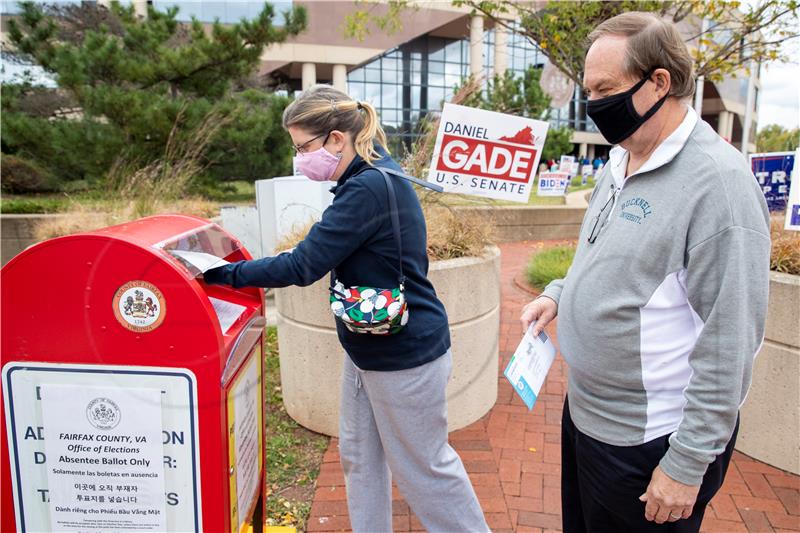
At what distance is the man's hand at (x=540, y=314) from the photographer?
1923 mm

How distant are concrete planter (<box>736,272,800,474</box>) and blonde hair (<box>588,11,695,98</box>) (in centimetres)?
210

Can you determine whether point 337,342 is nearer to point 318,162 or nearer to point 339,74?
point 318,162

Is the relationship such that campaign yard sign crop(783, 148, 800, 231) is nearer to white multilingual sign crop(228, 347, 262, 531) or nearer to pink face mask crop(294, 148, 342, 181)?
pink face mask crop(294, 148, 342, 181)

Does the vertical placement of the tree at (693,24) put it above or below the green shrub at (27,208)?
above

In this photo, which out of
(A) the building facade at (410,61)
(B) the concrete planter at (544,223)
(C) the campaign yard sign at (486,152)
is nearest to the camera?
(C) the campaign yard sign at (486,152)

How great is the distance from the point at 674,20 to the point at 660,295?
629 cm

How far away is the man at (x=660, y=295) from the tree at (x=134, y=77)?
10770 mm

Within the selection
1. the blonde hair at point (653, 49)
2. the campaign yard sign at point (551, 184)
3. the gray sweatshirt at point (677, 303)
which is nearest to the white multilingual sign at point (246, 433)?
the gray sweatshirt at point (677, 303)

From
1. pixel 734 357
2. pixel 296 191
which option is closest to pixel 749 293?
pixel 734 357

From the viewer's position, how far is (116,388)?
1.69 meters

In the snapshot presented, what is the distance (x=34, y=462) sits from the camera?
5.73 ft

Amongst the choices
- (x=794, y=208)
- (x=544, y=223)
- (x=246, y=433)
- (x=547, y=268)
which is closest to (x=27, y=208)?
(x=547, y=268)

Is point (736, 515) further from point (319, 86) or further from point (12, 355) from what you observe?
point (12, 355)

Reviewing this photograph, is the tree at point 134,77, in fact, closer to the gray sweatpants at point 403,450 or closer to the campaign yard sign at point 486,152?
the campaign yard sign at point 486,152
